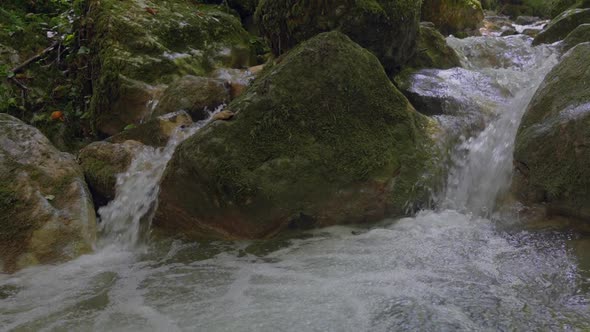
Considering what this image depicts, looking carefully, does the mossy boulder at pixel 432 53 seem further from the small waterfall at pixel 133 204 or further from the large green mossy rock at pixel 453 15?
the large green mossy rock at pixel 453 15

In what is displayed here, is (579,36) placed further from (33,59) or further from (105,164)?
(33,59)

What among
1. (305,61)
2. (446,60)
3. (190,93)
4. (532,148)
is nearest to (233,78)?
(190,93)

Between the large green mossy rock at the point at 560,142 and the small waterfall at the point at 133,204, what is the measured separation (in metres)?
2.99

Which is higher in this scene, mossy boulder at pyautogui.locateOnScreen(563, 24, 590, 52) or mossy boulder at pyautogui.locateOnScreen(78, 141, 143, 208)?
mossy boulder at pyautogui.locateOnScreen(563, 24, 590, 52)

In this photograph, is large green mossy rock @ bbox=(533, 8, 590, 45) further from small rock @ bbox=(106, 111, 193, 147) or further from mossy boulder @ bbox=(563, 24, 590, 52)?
small rock @ bbox=(106, 111, 193, 147)

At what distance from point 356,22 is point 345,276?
3297 millimetres

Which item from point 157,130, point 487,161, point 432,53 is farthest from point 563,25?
point 157,130

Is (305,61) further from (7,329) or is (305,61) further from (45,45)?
(45,45)

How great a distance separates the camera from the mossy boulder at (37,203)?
349cm

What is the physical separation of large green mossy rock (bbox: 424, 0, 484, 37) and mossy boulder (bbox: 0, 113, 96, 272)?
8.94 meters

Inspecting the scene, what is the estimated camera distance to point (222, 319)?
2.38m

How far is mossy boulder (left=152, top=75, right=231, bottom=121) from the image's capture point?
5477 millimetres

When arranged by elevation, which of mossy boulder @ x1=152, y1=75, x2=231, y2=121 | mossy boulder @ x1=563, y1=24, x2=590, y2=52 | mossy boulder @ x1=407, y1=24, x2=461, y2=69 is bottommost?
mossy boulder @ x1=152, y1=75, x2=231, y2=121

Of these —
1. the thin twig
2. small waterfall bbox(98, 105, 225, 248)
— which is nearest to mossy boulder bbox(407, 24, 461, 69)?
small waterfall bbox(98, 105, 225, 248)
